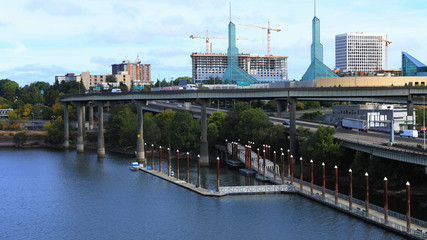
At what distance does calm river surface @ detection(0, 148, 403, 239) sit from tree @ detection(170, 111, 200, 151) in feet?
76.0

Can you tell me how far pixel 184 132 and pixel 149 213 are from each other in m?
53.6

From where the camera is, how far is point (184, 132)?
4852 inches

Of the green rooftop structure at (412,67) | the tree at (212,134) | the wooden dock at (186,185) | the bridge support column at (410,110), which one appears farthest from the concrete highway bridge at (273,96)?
the green rooftop structure at (412,67)

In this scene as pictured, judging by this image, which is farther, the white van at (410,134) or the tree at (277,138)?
the tree at (277,138)

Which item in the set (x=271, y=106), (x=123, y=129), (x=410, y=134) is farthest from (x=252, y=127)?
(x=271, y=106)

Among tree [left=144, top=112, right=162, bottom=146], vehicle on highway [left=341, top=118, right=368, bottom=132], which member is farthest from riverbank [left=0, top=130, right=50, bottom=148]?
vehicle on highway [left=341, top=118, right=368, bottom=132]

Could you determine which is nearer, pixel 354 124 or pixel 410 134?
pixel 410 134

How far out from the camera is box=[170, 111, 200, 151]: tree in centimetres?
12256

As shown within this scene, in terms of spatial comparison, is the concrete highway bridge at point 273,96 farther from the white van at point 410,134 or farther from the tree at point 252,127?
the white van at point 410,134

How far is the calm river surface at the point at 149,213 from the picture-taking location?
60812 mm

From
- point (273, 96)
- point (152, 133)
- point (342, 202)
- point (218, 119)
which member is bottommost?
point (342, 202)

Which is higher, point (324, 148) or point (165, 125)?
point (165, 125)

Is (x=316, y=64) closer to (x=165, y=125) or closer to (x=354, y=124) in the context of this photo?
(x=165, y=125)

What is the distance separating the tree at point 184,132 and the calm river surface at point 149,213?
23152 mm
